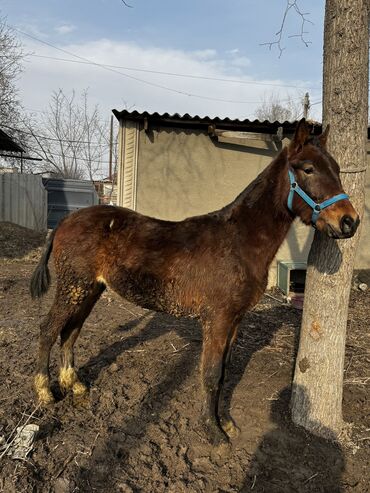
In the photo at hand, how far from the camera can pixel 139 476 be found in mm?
2541

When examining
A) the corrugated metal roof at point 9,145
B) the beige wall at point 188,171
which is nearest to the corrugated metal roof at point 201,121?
the beige wall at point 188,171

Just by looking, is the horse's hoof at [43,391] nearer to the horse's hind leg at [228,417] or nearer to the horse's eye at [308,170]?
the horse's hind leg at [228,417]

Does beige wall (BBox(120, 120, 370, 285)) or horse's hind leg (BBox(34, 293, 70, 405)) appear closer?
horse's hind leg (BBox(34, 293, 70, 405))

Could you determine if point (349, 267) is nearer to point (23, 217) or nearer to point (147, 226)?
point (147, 226)

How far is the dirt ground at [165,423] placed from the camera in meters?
2.53

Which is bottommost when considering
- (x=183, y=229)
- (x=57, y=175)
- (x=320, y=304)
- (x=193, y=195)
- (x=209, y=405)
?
(x=209, y=405)

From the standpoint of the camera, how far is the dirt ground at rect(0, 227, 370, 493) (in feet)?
8.31

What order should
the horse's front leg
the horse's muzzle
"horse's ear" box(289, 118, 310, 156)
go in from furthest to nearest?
the horse's front leg, "horse's ear" box(289, 118, 310, 156), the horse's muzzle

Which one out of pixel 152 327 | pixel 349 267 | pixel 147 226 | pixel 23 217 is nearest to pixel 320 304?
pixel 349 267

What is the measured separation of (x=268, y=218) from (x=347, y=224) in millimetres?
650

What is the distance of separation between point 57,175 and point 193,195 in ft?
109

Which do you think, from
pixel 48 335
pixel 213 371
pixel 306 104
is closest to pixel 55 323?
pixel 48 335

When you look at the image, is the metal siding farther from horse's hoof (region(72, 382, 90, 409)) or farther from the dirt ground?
horse's hoof (region(72, 382, 90, 409))

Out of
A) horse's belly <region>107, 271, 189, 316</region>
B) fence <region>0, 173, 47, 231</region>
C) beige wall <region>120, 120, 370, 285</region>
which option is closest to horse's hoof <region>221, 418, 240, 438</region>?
horse's belly <region>107, 271, 189, 316</region>
